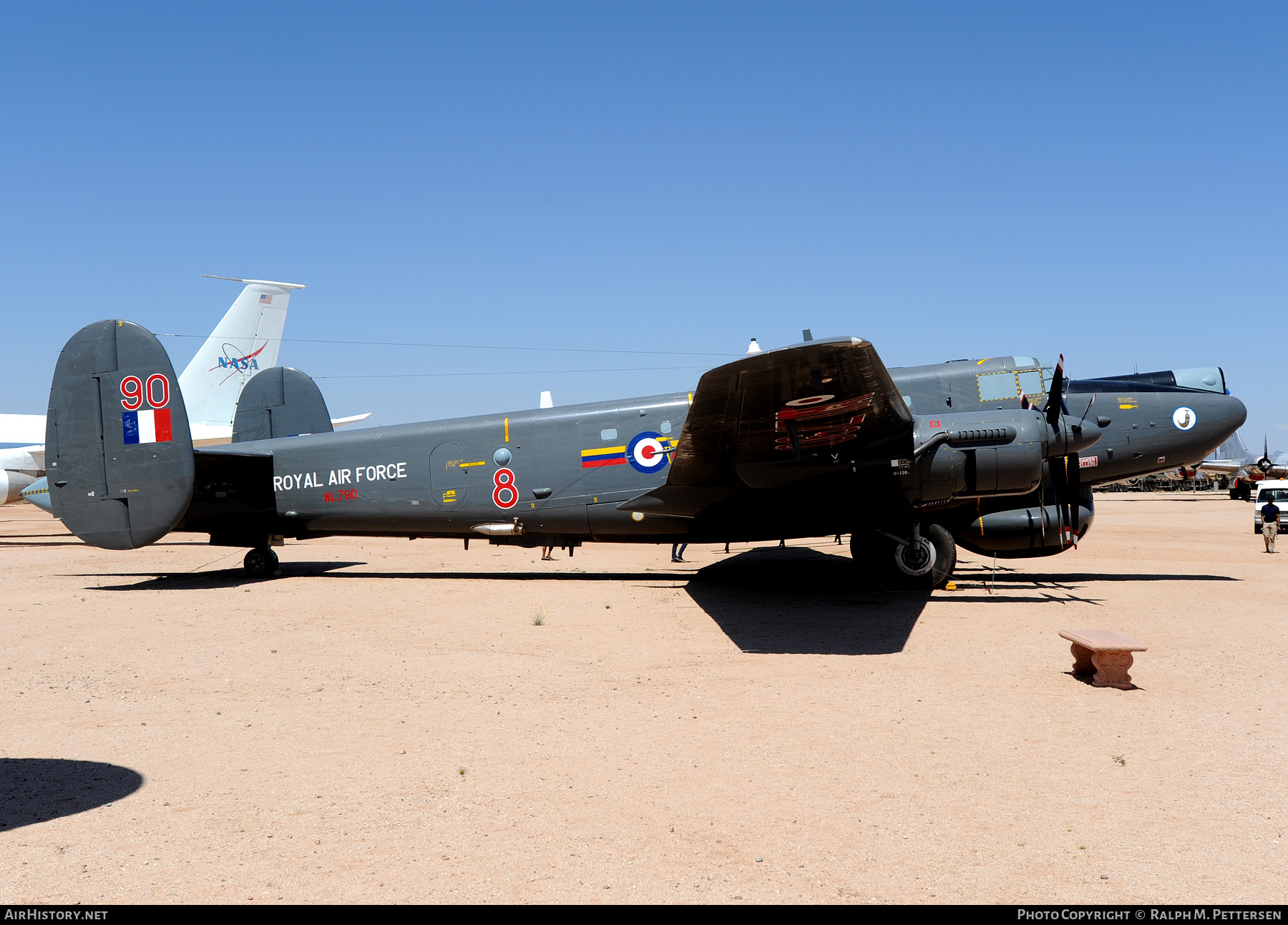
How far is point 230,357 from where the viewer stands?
2852cm

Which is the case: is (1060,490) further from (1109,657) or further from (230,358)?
(230,358)

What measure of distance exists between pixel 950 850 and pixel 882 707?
2514 mm

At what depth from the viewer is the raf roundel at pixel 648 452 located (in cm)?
1327

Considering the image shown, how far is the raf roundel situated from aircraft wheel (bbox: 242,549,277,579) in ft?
23.8

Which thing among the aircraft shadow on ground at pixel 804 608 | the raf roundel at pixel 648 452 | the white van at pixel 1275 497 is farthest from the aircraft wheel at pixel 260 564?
the white van at pixel 1275 497

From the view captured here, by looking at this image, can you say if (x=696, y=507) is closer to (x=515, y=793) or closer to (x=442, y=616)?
(x=442, y=616)

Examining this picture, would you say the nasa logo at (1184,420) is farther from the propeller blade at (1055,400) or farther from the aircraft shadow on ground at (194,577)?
the aircraft shadow on ground at (194,577)

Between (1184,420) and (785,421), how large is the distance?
287 inches

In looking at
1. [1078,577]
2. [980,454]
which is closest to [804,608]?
[980,454]

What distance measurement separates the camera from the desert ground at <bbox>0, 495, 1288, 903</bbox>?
368 centimetres

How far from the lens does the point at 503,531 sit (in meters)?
13.6

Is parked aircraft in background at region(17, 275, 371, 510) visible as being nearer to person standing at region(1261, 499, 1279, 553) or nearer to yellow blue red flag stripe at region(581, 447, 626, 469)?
yellow blue red flag stripe at region(581, 447, 626, 469)

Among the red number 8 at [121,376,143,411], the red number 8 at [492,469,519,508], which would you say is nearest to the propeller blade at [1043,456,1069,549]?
the red number 8 at [492,469,519,508]

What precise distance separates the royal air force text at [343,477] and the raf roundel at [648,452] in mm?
4037
